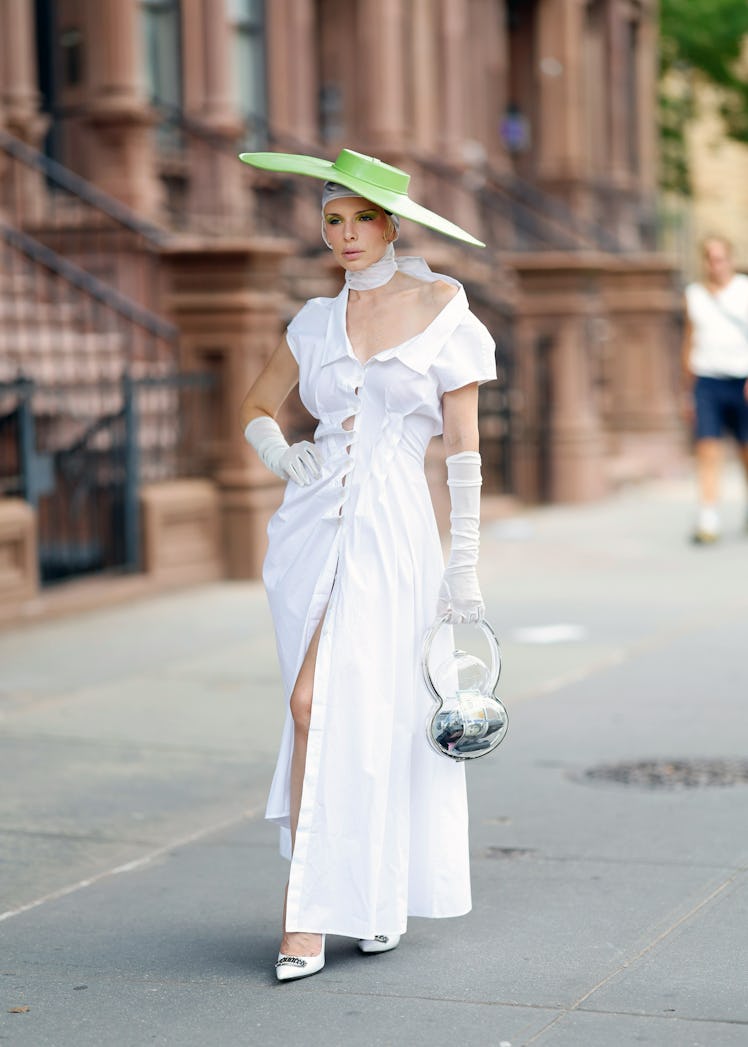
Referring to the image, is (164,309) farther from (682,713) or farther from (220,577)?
(682,713)

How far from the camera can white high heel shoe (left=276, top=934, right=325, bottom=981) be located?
514cm

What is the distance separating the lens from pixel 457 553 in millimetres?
5297

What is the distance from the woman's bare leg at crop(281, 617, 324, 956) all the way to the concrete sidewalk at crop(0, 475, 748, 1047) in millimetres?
98

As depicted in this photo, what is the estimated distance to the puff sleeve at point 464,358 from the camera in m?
5.33

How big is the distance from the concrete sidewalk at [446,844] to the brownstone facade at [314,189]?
2.29 meters

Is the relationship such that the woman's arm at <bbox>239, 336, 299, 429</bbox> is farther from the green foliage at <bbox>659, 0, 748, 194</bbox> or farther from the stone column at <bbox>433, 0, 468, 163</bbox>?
the green foliage at <bbox>659, 0, 748, 194</bbox>

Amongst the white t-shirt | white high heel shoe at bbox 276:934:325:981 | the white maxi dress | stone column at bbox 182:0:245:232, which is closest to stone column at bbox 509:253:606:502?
stone column at bbox 182:0:245:232

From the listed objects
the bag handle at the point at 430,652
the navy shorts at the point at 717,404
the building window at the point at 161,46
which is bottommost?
the bag handle at the point at 430,652

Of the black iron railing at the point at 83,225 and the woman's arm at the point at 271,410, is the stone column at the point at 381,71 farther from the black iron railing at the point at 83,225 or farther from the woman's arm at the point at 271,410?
the woman's arm at the point at 271,410

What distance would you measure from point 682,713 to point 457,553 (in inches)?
143

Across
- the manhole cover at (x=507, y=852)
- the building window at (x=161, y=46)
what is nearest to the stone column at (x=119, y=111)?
the building window at (x=161, y=46)

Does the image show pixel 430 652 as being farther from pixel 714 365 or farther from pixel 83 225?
pixel 83 225

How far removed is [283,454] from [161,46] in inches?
528

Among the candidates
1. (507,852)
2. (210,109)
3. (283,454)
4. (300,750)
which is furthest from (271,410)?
(210,109)
